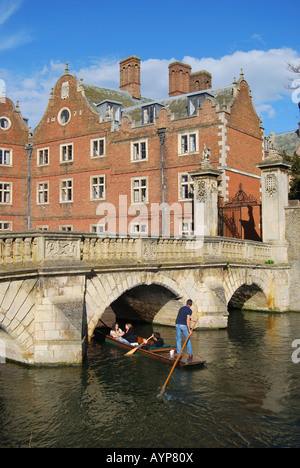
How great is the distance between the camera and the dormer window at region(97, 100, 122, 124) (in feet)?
104

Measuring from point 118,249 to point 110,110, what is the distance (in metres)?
19.2

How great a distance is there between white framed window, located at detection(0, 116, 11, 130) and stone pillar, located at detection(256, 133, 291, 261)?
69.9 ft

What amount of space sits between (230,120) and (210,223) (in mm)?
8325

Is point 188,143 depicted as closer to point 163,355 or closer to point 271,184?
point 271,184

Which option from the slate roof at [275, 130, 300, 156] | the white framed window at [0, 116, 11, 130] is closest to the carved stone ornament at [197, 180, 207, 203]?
the white framed window at [0, 116, 11, 130]

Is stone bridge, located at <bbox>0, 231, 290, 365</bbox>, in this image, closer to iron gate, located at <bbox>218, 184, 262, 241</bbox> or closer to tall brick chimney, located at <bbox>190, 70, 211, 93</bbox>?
iron gate, located at <bbox>218, 184, 262, 241</bbox>

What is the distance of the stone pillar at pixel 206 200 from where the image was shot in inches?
838

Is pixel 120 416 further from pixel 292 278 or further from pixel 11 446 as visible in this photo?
pixel 292 278

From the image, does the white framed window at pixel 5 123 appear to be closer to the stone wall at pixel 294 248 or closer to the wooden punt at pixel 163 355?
the stone wall at pixel 294 248

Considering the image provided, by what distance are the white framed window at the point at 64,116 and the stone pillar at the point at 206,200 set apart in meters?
15.3

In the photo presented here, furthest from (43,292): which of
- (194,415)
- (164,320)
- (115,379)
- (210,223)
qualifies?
(210,223)
